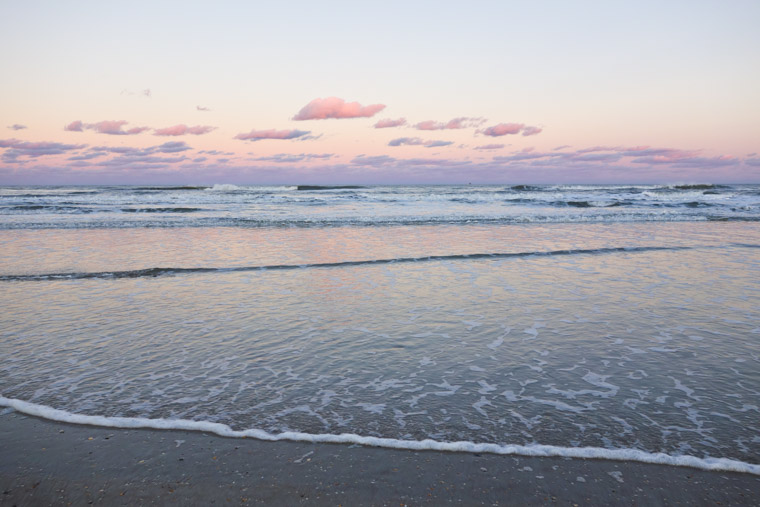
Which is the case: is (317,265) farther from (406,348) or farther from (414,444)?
(414,444)

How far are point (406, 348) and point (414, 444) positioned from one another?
243cm

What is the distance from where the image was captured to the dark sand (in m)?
3.39

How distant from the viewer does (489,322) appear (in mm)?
7629

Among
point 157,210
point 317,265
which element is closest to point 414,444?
point 317,265

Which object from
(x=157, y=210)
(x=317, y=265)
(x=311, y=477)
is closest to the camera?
(x=311, y=477)

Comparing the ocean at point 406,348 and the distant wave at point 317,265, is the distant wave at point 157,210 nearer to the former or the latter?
the ocean at point 406,348

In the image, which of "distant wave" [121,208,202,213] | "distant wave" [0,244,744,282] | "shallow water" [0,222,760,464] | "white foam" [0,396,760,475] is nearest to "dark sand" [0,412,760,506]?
"white foam" [0,396,760,475]

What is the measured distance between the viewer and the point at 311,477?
3.62 metres

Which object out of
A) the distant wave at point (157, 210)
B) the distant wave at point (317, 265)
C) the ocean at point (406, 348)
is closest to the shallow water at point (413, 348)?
the ocean at point (406, 348)

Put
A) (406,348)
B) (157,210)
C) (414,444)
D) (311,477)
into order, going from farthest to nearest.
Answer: (157,210) → (406,348) → (414,444) → (311,477)

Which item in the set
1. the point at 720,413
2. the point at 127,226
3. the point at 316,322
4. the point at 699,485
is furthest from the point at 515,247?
the point at 127,226

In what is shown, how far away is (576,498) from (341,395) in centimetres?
251

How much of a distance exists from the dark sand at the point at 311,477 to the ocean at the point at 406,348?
0.21 m

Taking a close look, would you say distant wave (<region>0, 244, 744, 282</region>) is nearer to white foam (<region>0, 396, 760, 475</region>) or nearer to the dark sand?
white foam (<region>0, 396, 760, 475</region>)
